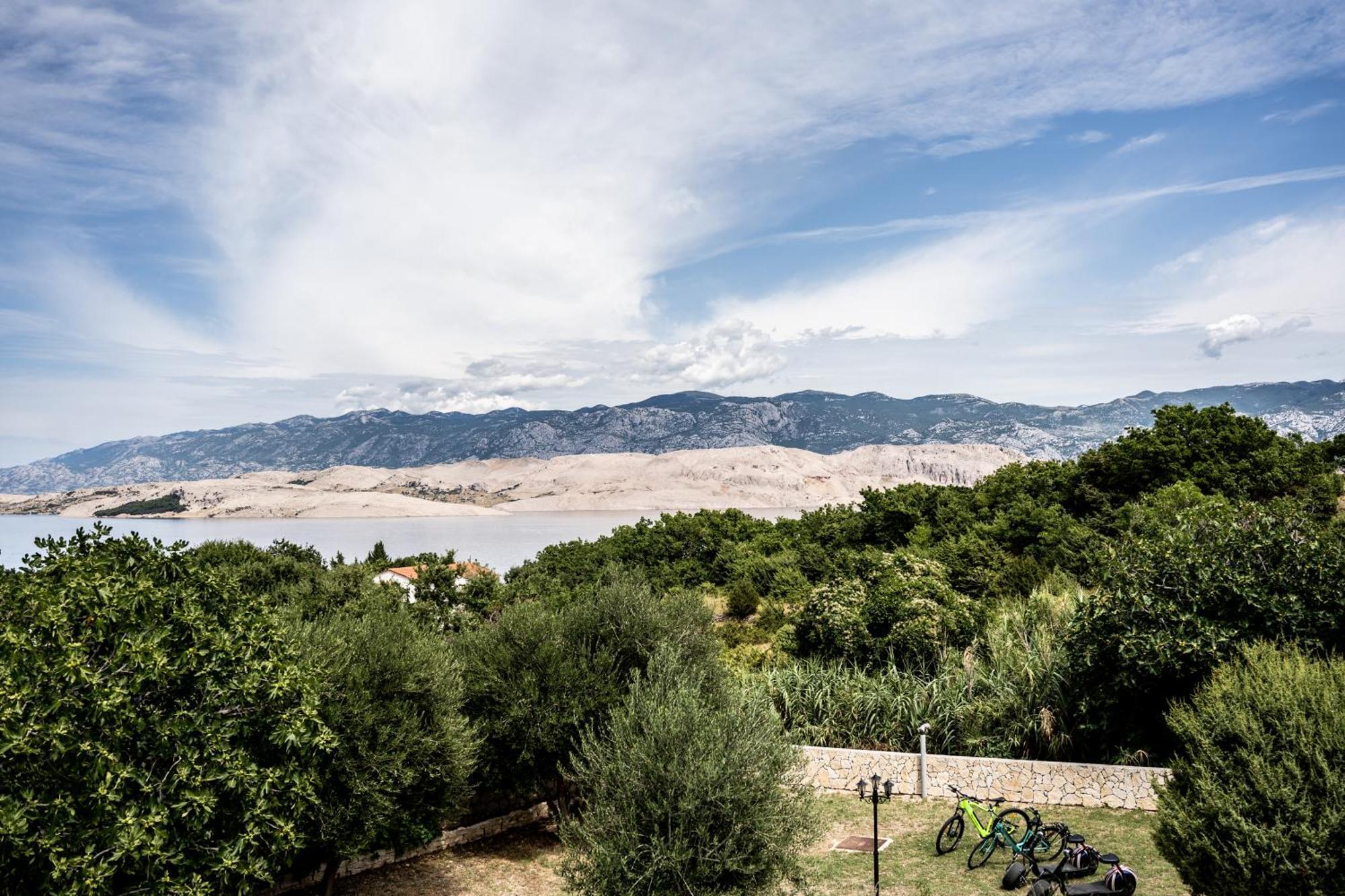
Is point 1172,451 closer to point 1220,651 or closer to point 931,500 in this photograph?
point 931,500

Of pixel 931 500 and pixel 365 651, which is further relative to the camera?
pixel 931 500

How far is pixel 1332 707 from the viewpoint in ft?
21.3

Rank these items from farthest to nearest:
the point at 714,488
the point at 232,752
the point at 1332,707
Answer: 1. the point at 714,488
2. the point at 232,752
3. the point at 1332,707

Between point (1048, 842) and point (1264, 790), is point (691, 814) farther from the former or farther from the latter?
point (1048, 842)

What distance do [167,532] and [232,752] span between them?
108 meters

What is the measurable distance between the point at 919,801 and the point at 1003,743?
213 centimetres

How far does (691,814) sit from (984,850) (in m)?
5.62

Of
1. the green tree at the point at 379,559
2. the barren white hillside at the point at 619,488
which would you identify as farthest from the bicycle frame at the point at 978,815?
the barren white hillside at the point at 619,488

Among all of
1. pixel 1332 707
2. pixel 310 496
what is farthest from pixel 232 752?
pixel 310 496

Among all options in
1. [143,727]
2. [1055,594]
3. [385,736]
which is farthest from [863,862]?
[1055,594]

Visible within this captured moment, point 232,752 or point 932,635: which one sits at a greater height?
point 232,752

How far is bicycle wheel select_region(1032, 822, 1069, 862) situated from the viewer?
977 centimetres

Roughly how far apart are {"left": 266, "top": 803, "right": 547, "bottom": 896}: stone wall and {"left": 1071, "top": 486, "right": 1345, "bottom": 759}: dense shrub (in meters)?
10.7

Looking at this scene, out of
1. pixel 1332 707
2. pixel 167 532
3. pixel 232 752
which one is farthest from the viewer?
pixel 167 532
